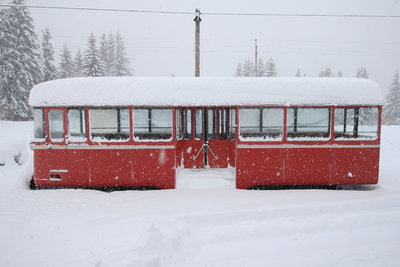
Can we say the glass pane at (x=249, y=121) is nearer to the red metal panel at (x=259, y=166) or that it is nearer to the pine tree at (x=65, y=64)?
the red metal panel at (x=259, y=166)

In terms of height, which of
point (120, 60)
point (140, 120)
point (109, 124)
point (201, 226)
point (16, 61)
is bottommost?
point (201, 226)

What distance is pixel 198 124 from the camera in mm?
9391

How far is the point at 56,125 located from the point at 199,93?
3.95 m

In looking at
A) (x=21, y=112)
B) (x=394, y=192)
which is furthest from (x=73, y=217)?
(x=21, y=112)

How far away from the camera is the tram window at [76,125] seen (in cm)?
746

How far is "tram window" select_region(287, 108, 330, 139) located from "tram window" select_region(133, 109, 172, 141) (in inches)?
132

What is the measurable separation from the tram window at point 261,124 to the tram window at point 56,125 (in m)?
4.85

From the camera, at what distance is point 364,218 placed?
5.54 meters

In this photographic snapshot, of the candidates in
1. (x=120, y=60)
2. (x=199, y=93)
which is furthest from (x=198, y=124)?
(x=120, y=60)

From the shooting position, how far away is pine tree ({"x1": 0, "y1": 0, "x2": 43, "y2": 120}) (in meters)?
22.0

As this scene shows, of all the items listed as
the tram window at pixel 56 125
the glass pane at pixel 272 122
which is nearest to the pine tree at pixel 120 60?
the tram window at pixel 56 125

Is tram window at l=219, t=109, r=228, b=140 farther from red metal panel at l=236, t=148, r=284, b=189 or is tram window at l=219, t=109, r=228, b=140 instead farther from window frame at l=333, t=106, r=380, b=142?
window frame at l=333, t=106, r=380, b=142

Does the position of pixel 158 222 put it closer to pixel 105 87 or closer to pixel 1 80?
pixel 105 87

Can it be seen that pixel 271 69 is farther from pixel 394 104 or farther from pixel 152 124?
pixel 152 124
